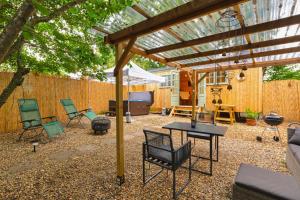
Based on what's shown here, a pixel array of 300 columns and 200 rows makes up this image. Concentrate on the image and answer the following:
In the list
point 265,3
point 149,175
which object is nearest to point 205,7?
point 265,3

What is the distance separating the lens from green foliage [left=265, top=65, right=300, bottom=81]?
12662 millimetres

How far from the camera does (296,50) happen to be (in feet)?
12.1

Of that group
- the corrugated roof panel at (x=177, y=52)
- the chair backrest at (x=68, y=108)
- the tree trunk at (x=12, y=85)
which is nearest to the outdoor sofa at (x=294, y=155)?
the corrugated roof panel at (x=177, y=52)

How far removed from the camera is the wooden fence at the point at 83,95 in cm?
541

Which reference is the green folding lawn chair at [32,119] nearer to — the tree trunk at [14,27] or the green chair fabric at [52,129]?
the green chair fabric at [52,129]

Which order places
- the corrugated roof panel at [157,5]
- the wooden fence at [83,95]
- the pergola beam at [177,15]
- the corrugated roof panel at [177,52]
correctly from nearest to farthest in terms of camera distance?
the pergola beam at [177,15]
the corrugated roof panel at [157,5]
the corrugated roof panel at [177,52]
the wooden fence at [83,95]

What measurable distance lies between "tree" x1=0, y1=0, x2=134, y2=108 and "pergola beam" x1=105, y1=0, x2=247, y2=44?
0.41 meters

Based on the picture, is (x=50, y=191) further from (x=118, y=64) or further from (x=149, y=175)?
(x=118, y=64)

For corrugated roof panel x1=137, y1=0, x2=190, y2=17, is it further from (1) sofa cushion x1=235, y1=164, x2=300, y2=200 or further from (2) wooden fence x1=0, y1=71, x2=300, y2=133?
(2) wooden fence x1=0, y1=71, x2=300, y2=133

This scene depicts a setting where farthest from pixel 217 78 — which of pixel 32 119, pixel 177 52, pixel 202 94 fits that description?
pixel 32 119

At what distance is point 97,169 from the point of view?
288 centimetres

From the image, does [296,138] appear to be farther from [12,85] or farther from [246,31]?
[12,85]

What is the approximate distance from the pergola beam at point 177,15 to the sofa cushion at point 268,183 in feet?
6.35

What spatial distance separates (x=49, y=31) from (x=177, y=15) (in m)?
3.43
